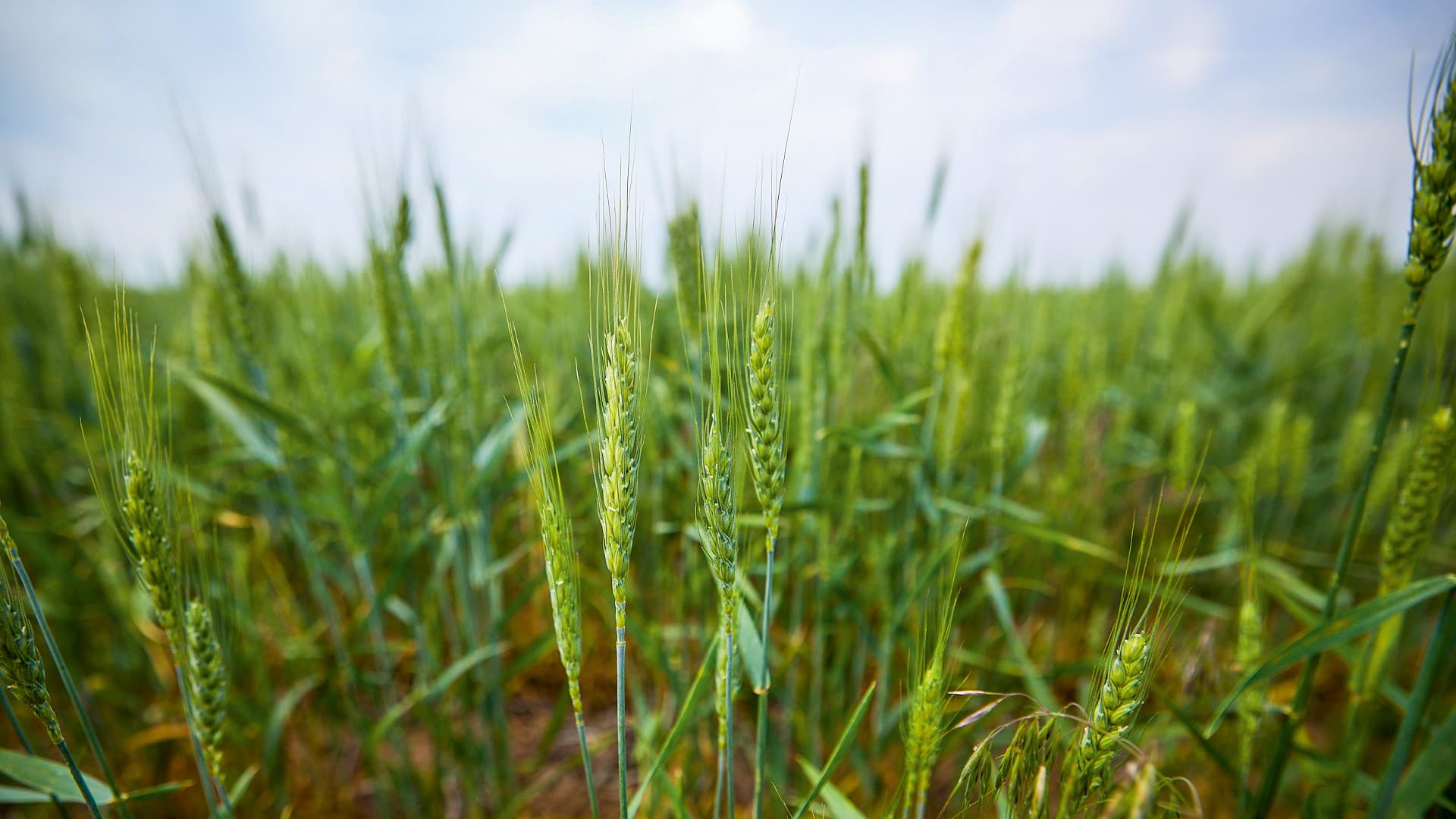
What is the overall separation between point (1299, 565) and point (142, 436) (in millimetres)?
3780

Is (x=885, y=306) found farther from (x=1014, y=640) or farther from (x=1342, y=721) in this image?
(x=1342, y=721)

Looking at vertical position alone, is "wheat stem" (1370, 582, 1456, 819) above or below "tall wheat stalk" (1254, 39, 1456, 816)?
below

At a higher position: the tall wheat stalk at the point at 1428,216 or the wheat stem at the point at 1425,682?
the tall wheat stalk at the point at 1428,216

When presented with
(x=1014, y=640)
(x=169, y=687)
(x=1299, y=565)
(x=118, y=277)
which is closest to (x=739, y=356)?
(x=118, y=277)

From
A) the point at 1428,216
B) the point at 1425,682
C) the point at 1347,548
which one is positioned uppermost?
the point at 1428,216

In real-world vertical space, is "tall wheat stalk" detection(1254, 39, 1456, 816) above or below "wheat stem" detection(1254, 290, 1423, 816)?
above

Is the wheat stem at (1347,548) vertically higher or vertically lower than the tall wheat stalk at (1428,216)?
lower

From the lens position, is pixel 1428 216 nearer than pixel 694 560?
Yes

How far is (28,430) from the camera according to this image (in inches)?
102

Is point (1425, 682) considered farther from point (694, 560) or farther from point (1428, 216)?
point (694, 560)

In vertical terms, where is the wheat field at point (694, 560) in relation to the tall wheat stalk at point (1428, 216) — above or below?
below

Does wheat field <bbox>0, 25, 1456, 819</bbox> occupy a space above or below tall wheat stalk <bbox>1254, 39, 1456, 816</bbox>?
below

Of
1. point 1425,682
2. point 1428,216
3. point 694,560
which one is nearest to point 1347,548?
point 1425,682

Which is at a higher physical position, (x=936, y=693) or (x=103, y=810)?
(x=936, y=693)
